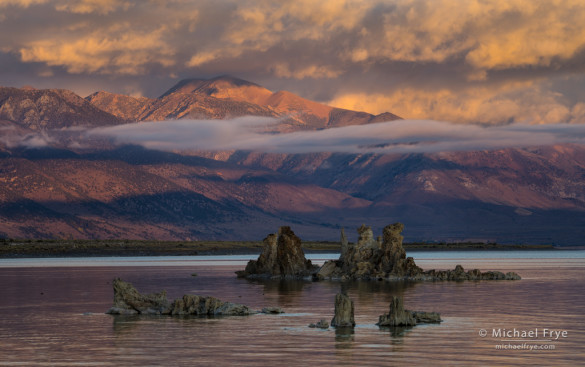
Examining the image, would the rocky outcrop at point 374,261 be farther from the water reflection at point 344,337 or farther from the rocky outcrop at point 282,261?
the water reflection at point 344,337

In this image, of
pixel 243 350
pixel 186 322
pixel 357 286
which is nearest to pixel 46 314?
pixel 186 322

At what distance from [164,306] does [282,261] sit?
60567 millimetres

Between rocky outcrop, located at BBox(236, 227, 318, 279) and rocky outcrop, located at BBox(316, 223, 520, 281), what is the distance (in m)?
5.26

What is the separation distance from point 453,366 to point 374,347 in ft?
22.3

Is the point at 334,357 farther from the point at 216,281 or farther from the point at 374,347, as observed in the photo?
the point at 216,281

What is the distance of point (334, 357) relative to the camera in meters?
46.1

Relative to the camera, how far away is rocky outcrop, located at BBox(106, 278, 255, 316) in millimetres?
68188

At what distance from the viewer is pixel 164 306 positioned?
69000 millimetres

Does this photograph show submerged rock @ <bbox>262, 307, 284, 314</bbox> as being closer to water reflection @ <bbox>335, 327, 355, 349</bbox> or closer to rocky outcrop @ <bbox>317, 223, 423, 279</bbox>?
water reflection @ <bbox>335, 327, 355, 349</bbox>

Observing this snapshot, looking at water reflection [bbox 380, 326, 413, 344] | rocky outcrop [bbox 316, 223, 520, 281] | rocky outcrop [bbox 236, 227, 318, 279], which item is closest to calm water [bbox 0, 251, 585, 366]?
water reflection [bbox 380, 326, 413, 344]

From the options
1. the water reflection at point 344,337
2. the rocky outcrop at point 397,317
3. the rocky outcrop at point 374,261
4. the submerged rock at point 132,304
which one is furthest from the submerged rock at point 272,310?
the rocky outcrop at point 374,261

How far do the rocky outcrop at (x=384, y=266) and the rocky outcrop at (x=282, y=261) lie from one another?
526cm

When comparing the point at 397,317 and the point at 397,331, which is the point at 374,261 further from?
the point at 397,331

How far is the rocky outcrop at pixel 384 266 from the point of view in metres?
119
